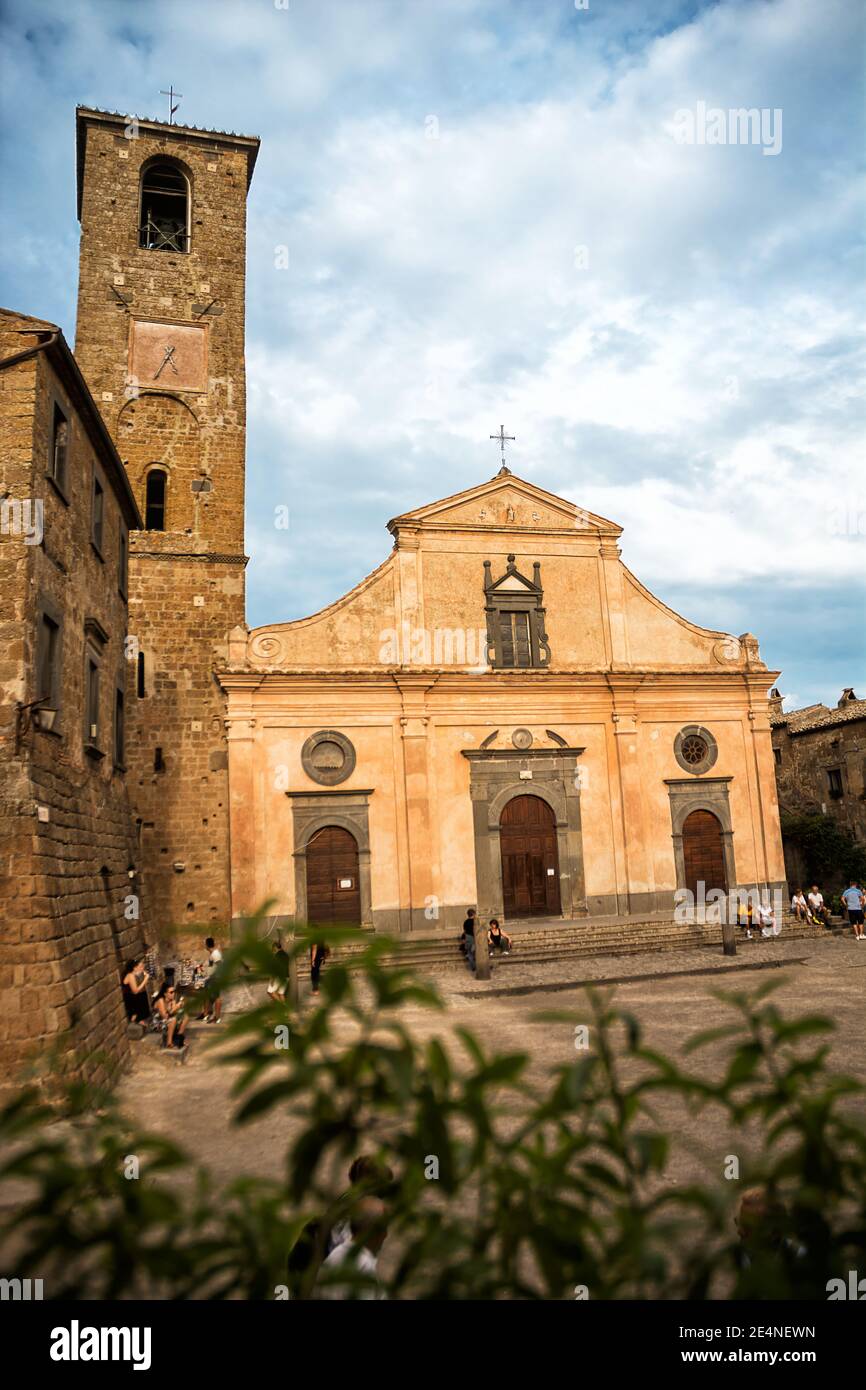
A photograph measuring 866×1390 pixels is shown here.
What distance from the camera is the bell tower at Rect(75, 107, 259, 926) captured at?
65.2ft

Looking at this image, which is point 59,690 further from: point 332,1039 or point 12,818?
point 332,1039

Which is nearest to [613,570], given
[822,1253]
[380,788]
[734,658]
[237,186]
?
[734,658]

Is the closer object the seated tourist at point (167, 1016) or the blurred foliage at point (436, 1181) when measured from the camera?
the blurred foliage at point (436, 1181)

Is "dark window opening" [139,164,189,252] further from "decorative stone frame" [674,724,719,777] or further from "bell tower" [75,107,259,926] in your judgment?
"decorative stone frame" [674,724,719,777]

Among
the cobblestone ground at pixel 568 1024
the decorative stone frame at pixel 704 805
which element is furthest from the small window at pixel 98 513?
the decorative stone frame at pixel 704 805

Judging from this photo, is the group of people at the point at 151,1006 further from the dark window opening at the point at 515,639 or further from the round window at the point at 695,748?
the round window at the point at 695,748

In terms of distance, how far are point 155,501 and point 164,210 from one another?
896cm

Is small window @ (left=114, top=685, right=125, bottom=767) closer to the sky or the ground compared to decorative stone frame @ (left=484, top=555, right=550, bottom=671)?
closer to the ground

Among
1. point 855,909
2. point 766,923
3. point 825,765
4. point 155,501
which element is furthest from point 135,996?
point 825,765

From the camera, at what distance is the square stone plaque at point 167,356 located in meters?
21.9

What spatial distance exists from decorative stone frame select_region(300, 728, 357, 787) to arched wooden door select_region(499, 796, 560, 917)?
4158 millimetres

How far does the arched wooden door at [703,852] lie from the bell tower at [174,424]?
1186 centimetres

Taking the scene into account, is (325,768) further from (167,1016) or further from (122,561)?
(167,1016)

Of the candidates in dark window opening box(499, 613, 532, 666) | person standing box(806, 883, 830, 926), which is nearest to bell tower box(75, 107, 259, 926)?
dark window opening box(499, 613, 532, 666)
